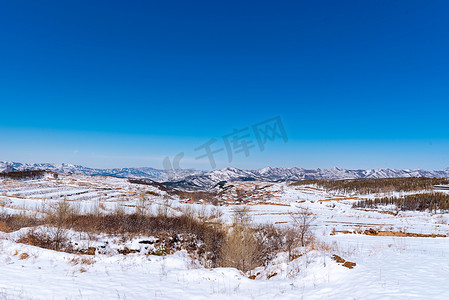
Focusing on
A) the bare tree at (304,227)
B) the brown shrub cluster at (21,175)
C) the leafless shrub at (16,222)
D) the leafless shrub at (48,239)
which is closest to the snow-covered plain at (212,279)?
the leafless shrub at (48,239)

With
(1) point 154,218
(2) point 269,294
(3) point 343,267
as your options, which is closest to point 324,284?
(3) point 343,267

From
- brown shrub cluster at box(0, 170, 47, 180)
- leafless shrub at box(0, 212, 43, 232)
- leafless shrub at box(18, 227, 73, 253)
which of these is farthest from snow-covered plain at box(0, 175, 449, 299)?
brown shrub cluster at box(0, 170, 47, 180)

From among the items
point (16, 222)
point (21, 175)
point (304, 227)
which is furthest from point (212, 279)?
point (21, 175)

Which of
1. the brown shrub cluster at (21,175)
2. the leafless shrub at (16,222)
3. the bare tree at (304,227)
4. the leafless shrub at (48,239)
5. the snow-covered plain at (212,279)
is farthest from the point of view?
the brown shrub cluster at (21,175)

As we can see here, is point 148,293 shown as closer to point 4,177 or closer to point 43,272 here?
point 43,272

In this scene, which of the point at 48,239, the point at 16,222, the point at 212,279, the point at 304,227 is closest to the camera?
the point at 212,279

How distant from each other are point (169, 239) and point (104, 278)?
9172 mm

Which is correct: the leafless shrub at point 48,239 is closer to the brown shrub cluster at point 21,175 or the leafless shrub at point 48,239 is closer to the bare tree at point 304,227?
the bare tree at point 304,227

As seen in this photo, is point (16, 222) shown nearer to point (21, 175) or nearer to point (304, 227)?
point (304, 227)

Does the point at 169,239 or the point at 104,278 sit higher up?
the point at 104,278

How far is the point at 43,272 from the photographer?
9.63m

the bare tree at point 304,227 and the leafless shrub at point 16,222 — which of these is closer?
the bare tree at point 304,227

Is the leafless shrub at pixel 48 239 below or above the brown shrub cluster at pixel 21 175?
below

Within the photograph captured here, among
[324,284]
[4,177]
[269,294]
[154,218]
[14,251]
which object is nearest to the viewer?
[269,294]
